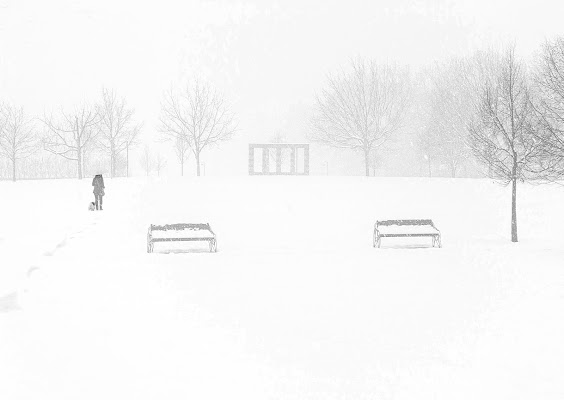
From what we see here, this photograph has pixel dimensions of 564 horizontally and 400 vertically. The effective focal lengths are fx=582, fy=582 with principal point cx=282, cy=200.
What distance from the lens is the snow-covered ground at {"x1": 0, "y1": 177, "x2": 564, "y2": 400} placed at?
19.5ft

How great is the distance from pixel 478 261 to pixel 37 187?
110 feet

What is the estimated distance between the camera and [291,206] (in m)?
29.0

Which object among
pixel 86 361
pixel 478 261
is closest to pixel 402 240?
pixel 478 261

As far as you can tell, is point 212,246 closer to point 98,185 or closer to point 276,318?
point 276,318

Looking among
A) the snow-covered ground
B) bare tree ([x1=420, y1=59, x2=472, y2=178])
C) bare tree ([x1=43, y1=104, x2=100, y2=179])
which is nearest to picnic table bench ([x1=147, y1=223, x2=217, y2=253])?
the snow-covered ground

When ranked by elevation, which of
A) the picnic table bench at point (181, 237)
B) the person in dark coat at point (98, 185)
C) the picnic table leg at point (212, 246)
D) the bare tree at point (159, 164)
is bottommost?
the picnic table leg at point (212, 246)

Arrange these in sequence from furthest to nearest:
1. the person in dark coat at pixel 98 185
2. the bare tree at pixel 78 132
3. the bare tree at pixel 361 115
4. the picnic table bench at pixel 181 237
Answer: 1. the bare tree at pixel 78 132
2. the bare tree at pixel 361 115
3. the person in dark coat at pixel 98 185
4. the picnic table bench at pixel 181 237

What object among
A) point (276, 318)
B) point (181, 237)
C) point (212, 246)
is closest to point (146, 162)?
point (212, 246)

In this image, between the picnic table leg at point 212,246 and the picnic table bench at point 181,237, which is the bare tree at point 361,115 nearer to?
the picnic table leg at point 212,246

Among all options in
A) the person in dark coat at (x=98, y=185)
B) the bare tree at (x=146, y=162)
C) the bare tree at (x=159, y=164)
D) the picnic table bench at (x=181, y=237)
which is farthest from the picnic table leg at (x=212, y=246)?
the bare tree at (x=146, y=162)

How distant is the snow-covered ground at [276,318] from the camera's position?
5.93 metres

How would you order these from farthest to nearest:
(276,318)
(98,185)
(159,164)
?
(159,164) < (98,185) < (276,318)

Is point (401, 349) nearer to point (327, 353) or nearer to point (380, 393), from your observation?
point (327, 353)

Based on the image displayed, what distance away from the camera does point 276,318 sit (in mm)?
8438
